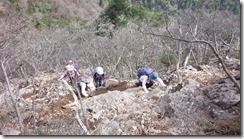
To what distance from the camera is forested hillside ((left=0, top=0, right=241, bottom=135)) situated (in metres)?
5.92

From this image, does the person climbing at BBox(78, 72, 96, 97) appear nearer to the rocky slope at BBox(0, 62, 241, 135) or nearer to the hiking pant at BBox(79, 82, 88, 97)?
the hiking pant at BBox(79, 82, 88, 97)

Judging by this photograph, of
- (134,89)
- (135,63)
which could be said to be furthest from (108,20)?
(134,89)

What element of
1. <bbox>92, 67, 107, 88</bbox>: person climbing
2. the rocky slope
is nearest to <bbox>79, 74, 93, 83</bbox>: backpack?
<bbox>92, 67, 107, 88</bbox>: person climbing

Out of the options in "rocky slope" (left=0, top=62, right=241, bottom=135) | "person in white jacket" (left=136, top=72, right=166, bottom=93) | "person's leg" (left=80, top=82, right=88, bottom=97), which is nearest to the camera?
"rocky slope" (left=0, top=62, right=241, bottom=135)

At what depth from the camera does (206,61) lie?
10.4 meters

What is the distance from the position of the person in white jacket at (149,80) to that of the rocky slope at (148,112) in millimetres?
149

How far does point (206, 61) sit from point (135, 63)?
4.90 m

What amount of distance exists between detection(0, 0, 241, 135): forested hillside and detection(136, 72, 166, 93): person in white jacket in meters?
0.23

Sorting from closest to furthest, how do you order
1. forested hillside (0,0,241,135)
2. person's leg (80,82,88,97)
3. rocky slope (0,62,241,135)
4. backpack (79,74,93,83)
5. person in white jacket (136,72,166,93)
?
rocky slope (0,62,241,135) < forested hillside (0,0,241,135) < person in white jacket (136,72,166,93) < person's leg (80,82,88,97) < backpack (79,74,93,83)

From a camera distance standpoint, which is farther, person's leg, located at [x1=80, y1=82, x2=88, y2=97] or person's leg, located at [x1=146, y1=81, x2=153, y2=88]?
person's leg, located at [x1=80, y1=82, x2=88, y2=97]

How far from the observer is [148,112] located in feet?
18.2

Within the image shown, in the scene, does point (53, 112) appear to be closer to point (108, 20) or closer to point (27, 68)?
Result: point (27, 68)

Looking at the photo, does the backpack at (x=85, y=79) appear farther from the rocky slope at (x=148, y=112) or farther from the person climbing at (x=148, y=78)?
the person climbing at (x=148, y=78)

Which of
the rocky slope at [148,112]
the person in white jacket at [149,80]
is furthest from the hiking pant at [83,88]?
the person in white jacket at [149,80]
